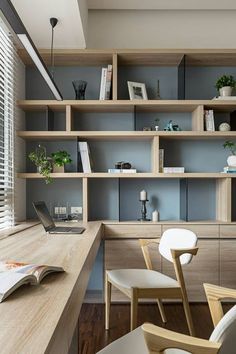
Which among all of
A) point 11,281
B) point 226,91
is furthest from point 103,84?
point 11,281

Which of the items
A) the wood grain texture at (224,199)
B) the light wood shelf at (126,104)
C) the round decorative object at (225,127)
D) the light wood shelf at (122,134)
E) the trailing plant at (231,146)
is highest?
the light wood shelf at (126,104)

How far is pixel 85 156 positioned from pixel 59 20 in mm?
1220

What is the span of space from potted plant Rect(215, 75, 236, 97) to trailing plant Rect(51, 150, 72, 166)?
1.65 m

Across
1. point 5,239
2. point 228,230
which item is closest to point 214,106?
point 228,230

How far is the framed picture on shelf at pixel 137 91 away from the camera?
3.30 meters

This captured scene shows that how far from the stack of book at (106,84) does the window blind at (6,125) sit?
2.74 feet

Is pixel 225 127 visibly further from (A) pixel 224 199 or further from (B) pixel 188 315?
(B) pixel 188 315

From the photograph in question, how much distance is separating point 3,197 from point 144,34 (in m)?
2.25

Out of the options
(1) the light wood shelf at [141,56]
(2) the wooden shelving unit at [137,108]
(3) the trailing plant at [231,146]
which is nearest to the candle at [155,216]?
(2) the wooden shelving unit at [137,108]

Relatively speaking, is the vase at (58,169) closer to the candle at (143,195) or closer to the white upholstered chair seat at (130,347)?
the candle at (143,195)

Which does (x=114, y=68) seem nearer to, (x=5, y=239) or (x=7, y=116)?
(x=7, y=116)

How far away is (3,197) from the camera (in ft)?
9.09

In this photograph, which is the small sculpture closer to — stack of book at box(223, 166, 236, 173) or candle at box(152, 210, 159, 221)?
stack of book at box(223, 166, 236, 173)

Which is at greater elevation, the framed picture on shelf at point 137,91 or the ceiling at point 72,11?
the ceiling at point 72,11
